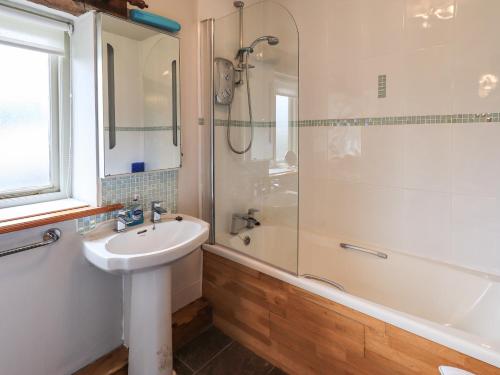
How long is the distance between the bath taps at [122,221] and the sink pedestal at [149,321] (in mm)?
257

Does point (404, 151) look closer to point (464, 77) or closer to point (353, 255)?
point (464, 77)

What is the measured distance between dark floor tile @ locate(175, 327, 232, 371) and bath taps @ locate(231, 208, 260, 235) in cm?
70

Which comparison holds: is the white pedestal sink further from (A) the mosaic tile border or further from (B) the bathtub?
(B) the bathtub

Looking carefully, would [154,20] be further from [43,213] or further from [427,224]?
[427,224]

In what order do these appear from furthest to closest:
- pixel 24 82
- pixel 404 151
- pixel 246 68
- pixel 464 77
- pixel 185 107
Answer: pixel 246 68, pixel 185 107, pixel 404 151, pixel 464 77, pixel 24 82

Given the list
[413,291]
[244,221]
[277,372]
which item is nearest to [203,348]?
[277,372]

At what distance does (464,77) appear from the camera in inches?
63.6

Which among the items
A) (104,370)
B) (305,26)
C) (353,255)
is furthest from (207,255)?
(305,26)

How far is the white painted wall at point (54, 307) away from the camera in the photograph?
1307mm

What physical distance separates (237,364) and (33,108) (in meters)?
1.78

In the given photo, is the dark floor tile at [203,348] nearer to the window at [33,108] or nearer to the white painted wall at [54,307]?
the white painted wall at [54,307]

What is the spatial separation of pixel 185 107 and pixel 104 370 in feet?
5.18

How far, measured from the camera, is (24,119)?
1.51 metres

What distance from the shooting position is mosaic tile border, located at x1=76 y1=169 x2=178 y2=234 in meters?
1.58
